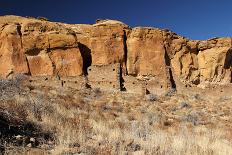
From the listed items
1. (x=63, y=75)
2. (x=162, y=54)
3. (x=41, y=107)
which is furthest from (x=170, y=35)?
(x=41, y=107)

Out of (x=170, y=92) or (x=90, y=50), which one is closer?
(x=170, y=92)

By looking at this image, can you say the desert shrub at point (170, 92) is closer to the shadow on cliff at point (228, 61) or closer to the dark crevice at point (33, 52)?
the shadow on cliff at point (228, 61)

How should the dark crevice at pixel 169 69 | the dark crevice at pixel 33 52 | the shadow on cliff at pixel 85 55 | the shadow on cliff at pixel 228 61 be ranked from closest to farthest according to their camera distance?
the dark crevice at pixel 33 52
the shadow on cliff at pixel 85 55
the dark crevice at pixel 169 69
the shadow on cliff at pixel 228 61

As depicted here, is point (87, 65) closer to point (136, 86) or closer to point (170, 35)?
point (136, 86)

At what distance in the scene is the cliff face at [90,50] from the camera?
33688mm

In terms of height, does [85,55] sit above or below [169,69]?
above

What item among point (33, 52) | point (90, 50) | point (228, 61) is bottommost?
point (228, 61)

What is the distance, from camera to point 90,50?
36531 mm

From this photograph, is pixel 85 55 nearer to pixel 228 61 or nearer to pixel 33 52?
pixel 33 52

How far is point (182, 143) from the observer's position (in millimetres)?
6777

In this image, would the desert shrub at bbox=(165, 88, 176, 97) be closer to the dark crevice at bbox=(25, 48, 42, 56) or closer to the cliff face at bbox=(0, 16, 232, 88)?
the cliff face at bbox=(0, 16, 232, 88)

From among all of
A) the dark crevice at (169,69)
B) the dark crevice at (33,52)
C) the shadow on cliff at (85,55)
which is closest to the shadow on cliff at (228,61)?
the dark crevice at (169,69)

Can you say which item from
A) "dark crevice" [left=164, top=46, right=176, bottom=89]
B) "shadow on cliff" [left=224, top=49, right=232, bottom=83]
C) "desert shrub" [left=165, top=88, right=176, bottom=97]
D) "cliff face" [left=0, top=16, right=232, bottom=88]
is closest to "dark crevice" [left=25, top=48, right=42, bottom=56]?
"cliff face" [left=0, top=16, right=232, bottom=88]

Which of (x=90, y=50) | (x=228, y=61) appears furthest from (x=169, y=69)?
(x=228, y=61)
